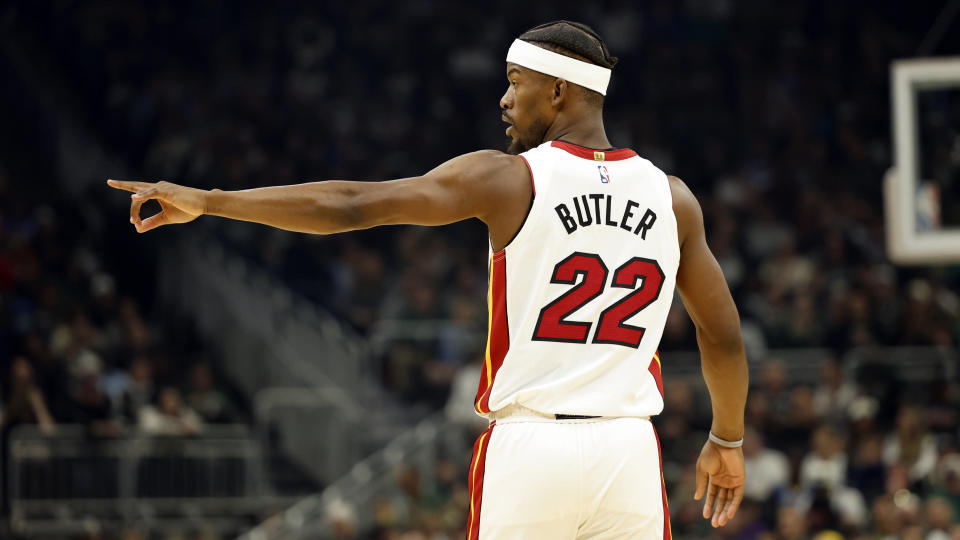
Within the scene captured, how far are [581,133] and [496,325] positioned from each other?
69cm

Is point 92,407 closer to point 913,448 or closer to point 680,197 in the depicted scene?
point 913,448

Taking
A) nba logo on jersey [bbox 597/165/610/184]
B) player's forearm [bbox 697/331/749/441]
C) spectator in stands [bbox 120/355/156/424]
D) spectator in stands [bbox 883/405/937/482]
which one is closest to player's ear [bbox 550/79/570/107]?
nba logo on jersey [bbox 597/165/610/184]

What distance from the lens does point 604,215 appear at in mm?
4211

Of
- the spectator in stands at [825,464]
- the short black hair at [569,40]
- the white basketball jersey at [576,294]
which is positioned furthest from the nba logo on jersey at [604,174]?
the spectator in stands at [825,464]

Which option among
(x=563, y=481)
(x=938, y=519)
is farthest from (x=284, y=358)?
(x=563, y=481)

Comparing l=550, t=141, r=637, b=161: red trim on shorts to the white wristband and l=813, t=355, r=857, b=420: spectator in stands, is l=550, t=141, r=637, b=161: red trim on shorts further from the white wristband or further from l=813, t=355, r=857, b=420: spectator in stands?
l=813, t=355, r=857, b=420: spectator in stands

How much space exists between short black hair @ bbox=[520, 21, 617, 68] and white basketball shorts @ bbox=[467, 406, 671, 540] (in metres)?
1.15

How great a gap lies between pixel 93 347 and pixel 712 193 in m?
7.92

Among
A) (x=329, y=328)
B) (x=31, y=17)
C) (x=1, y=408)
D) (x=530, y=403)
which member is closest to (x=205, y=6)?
(x=31, y=17)

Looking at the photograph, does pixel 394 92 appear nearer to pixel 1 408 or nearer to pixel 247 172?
pixel 247 172

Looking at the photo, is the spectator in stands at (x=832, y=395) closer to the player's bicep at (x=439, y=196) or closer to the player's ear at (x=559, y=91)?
the player's ear at (x=559, y=91)

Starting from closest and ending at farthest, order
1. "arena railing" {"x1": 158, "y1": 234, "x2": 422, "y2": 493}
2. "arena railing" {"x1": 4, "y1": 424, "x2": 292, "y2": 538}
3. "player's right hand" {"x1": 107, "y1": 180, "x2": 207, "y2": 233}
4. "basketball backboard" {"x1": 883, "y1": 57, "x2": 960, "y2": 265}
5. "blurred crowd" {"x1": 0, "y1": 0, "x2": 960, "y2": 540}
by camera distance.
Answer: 1. "player's right hand" {"x1": 107, "y1": 180, "x2": 207, "y2": 233}
2. "basketball backboard" {"x1": 883, "y1": 57, "x2": 960, "y2": 265}
3. "blurred crowd" {"x1": 0, "y1": 0, "x2": 960, "y2": 540}
4. "arena railing" {"x1": 4, "y1": 424, "x2": 292, "y2": 538}
5. "arena railing" {"x1": 158, "y1": 234, "x2": 422, "y2": 493}

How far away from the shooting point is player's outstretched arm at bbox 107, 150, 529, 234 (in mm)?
3912

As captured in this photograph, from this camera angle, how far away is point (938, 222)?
8.88 meters
